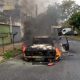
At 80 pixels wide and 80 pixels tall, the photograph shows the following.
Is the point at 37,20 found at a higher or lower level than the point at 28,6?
lower

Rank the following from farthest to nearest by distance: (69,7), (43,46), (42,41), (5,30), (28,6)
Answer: (69,7), (5,30), (28,6), (42,41), (43,46)

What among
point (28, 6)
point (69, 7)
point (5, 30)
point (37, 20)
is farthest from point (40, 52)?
point (69, 7)

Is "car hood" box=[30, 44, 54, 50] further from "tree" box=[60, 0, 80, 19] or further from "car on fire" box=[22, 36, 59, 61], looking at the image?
"tree" box=[60, 0, 80, 19]

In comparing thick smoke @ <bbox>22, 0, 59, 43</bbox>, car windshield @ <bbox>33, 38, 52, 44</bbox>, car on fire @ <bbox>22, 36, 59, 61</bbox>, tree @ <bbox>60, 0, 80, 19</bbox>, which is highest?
tree @ <bbox>60, 0, 80, 19</bbox>

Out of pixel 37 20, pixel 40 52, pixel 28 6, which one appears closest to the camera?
pixel 40 52

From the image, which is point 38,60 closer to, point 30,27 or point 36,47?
point 36,47

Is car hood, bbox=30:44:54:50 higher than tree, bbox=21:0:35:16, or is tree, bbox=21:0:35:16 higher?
tree, bbox=21:0:35:16

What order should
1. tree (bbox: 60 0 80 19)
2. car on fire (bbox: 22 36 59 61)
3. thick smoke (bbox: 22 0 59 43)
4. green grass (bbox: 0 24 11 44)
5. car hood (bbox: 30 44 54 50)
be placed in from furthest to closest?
tree (bbox: 60 0 80 19) → green grass (bbox: 0 24 11 44) → thick smoke (bbox: 22 0 59 43) → car hood (bbox: 30 44 54 50) → car on fire (bbox: 22 36 59 61)

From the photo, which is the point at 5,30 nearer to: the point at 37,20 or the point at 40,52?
the point at 37,20

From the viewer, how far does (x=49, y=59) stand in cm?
1833

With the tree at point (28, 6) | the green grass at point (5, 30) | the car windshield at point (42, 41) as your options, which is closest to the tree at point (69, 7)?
the green grass at point (5, 30)

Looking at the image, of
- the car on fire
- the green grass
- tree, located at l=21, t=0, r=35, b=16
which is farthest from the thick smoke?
the car on fire

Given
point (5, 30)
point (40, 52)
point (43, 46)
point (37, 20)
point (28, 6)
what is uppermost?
point (28, 6)

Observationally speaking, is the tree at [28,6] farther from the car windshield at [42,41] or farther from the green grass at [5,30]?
the car windshield at [42,41]
